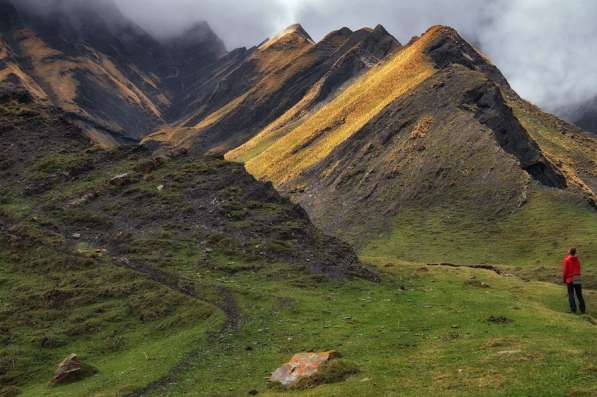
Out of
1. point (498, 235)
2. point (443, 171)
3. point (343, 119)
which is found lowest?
point (498, 235)

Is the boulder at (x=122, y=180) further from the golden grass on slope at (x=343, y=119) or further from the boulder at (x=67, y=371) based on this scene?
the golden grass on slope at (x=343, y=119)

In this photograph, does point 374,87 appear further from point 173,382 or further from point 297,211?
point 173,382

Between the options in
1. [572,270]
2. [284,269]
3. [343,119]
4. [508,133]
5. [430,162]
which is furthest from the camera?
[343,119]

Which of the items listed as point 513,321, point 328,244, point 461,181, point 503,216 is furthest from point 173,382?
point 461,181

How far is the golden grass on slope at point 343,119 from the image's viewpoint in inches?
6181

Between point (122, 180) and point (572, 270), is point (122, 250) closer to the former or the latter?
point (122, 180)

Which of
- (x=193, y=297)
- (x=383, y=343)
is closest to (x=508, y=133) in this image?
(x=193, y=297)

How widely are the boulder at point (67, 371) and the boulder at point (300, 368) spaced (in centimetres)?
1225

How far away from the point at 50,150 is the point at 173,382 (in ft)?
189

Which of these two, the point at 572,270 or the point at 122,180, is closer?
the point at 572,270

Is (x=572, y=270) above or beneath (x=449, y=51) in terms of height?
beneath

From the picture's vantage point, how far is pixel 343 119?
172250mm

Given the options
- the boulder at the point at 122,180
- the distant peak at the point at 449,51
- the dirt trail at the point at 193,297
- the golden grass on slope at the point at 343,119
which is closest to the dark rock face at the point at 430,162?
the golden grass on slope at the point at 343,119

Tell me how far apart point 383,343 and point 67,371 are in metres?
17.4
